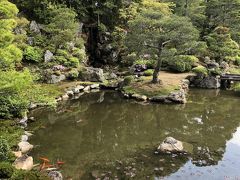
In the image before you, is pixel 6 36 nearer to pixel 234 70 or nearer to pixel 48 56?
pixel 48 56

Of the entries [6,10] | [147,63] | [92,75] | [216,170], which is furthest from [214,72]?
[6,10]

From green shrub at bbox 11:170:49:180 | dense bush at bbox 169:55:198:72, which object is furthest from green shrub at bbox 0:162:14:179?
dense bush at bbox 169:55:198:72

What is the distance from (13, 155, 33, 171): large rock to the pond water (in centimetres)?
123

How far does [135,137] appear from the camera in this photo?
18.6m

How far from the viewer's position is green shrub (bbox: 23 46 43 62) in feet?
99.7

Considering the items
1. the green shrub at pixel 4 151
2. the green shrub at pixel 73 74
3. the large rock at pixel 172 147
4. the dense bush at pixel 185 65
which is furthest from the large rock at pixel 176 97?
the green shrub at pixel 4 151

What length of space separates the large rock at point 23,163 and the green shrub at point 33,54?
715 inches

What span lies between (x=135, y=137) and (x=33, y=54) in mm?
16198

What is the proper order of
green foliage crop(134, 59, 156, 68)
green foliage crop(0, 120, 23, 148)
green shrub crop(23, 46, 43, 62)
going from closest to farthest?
green foliage crop(0, 120, 23, 148) < green shrub crop(23, 46, 43, 62) < green foliage crop(134, 59, 156, 68)

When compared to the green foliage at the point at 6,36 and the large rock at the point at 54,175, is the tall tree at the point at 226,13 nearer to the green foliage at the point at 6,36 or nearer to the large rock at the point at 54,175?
the green foliage at the point at 6,36

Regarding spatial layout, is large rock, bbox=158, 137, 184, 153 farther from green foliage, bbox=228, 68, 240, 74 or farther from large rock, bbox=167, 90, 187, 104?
green foliage, bbox=228, 68, 240, 74

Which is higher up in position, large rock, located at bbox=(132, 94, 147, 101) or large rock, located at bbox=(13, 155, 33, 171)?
large rock, located at bbox=(132, 94, 147, 101)

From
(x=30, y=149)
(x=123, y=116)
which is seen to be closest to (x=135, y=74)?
(x=123, y=116)

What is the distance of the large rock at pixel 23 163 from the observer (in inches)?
508
